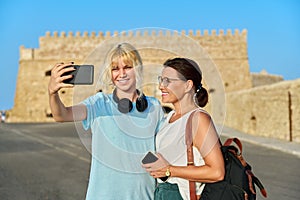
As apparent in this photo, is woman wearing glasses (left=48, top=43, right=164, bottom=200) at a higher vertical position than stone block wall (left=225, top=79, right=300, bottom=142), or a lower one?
lower

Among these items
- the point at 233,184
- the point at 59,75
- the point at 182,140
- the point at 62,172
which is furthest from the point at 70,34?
the point at 233,184

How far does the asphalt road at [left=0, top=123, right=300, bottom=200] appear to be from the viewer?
17.9 feet

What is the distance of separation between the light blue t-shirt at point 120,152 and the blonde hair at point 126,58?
18 cm

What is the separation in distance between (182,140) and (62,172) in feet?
18.7

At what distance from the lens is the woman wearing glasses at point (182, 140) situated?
1.75 meters

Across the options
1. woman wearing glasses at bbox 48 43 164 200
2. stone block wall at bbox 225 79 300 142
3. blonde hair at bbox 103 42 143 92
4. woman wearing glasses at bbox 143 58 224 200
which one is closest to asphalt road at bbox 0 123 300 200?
woman wearing glasses at bbox 48 43 164 200

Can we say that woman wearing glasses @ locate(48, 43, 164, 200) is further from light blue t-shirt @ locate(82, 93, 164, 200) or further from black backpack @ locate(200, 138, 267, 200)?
black backpack @ locate(200, 138, 267, 200)

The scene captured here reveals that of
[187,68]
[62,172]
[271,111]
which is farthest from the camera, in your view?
[271,111]

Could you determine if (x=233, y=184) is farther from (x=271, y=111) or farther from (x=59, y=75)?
(x=271, y=111)

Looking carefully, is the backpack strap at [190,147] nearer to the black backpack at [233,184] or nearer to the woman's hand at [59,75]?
the black backpack at [233,184]

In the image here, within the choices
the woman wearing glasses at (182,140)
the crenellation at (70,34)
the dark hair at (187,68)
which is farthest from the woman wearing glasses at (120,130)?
the crenellation at (70,34)

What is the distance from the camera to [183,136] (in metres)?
1.85

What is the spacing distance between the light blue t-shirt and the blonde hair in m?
0.18

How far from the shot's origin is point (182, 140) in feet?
6.06
